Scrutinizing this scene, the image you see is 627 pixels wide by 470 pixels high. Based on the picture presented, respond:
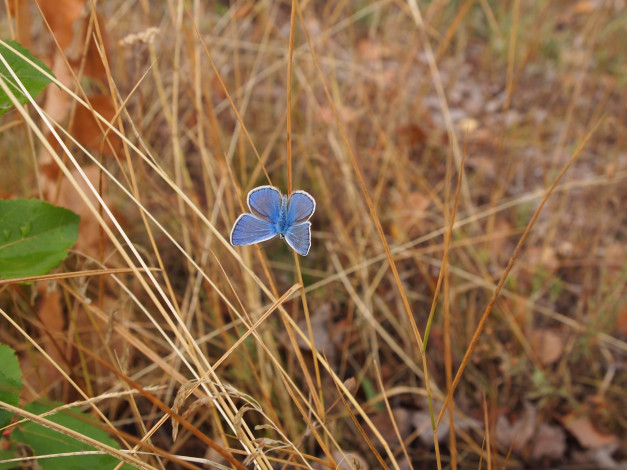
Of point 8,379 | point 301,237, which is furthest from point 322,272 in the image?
point 8,379

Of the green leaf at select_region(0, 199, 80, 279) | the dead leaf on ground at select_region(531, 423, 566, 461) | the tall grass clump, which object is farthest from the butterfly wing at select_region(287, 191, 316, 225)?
the dead leaf on ground at select_region(531, 423, 566, 461)

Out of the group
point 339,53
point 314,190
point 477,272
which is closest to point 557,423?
point 477,272

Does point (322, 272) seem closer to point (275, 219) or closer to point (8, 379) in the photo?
point (275, 219)

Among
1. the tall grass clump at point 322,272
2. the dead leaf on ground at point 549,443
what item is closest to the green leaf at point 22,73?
the tall grass clump at point 322,272

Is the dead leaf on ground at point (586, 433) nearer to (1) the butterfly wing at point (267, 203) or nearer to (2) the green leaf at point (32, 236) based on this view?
(1) the butterfly wing at point (267, 203)

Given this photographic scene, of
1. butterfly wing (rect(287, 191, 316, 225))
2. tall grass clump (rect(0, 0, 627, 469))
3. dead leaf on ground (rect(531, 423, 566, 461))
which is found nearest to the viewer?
butterfly wing (rect(287, 191, 316, 225))

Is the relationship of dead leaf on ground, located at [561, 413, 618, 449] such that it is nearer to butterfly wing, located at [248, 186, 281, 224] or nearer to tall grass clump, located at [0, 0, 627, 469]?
tall grass clump, located at [0, 0, 627, 469]
